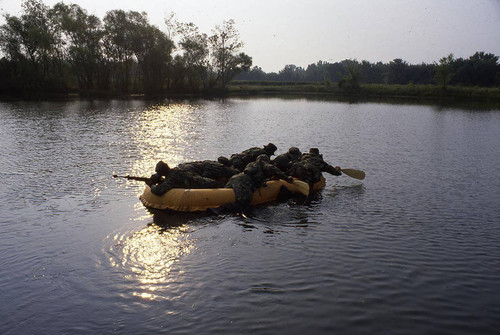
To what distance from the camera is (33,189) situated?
41.8 feet

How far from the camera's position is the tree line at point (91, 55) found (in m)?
57.9

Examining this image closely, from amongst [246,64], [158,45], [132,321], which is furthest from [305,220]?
[246,64]

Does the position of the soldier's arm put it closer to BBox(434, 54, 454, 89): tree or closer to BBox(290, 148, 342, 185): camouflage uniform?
BBox(290, 148, 342, 185): camouflage uniform

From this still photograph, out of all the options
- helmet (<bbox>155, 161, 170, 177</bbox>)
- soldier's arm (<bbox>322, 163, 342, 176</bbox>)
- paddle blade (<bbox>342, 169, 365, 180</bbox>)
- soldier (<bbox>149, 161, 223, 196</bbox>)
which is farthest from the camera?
paddle blade (<bbox>342, 169, 365, 180</bbox>)

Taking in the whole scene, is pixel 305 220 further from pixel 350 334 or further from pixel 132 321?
pixel 132 321

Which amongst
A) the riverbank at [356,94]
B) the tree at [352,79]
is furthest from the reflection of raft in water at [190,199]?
the tree at [352,79]

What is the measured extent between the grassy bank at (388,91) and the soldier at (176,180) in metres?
62.5

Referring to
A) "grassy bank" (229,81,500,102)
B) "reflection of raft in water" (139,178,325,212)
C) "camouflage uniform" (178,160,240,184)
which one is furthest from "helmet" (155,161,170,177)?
"grassy bank" (229,81,500,102)

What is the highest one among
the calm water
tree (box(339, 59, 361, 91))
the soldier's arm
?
tree (box(339, 59, 361, 91))

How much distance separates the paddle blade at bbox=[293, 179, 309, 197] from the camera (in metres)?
11.9

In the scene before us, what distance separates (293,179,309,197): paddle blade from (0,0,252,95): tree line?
A: 56.4m

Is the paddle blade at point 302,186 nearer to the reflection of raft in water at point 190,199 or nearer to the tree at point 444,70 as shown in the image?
the reflection of raft in water at point 190,199

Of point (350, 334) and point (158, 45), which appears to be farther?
point (158, 45)

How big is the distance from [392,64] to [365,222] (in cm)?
11060
